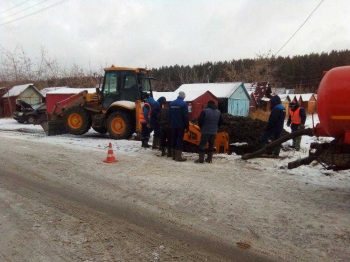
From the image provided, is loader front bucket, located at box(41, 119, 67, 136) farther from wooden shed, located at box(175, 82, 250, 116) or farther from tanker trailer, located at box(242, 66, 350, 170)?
wooden shed, located at box(175, 82, 250, 116)

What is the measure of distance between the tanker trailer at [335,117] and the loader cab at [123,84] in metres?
9.96

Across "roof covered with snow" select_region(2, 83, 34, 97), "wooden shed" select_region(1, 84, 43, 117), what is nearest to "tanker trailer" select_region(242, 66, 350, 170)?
"wooden shed" select_region(1, 84, 43, 117)

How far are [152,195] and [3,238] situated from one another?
2833 millimetres

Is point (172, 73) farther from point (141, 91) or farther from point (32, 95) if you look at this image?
point (141, 91)

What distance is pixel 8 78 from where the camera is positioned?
48.7 metres

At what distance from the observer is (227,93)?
113 feet

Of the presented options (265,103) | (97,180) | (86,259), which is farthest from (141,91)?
(265,103)

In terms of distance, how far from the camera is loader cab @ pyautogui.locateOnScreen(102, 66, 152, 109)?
16.6 meters

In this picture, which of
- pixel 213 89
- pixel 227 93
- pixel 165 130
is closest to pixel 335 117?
pixel 165 130

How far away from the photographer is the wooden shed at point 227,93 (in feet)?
108

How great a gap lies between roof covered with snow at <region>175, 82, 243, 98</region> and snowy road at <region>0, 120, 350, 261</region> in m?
21.2

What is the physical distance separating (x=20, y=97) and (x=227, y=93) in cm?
1727

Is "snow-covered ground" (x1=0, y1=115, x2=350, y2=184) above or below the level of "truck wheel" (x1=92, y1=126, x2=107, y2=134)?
below

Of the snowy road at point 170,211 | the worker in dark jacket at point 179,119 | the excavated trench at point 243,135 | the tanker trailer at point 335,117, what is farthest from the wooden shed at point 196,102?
the tanker trailer at point 335,117
